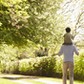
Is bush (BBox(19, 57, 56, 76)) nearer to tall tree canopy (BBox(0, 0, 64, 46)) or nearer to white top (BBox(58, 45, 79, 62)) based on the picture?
tall tree canopy (BBox(0, 0, 64, 46))

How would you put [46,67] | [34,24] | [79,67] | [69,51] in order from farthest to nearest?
[46,67] → [34,24] → [79,67] → [69,51]

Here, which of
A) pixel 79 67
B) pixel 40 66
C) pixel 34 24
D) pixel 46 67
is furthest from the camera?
pixel 40 66

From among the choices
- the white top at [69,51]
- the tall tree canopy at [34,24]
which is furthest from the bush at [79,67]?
the white top at [69,51]

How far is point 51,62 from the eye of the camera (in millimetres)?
25953

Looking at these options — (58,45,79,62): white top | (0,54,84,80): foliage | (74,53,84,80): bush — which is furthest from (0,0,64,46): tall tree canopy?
(58,45,79,62): white top

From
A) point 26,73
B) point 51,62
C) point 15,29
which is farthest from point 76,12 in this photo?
point 15,29

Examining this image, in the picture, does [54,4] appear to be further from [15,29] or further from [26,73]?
[26,73]

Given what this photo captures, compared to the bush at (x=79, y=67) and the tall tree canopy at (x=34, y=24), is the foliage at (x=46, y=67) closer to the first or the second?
the bush at (x=79, y=67)

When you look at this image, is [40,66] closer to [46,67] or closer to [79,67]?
[46,67]

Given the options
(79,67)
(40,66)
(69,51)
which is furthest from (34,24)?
(69,51)

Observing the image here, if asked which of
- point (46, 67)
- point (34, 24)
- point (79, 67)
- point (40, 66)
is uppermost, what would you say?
point (34, 24)

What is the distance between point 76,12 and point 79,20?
118cm

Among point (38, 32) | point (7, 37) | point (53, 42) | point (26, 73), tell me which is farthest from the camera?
point (26, 73)

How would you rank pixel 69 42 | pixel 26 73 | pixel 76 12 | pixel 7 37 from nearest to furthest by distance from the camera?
pixel 69 42 → pixel 7 37 → pixel 26 73 → pixel 76 12
